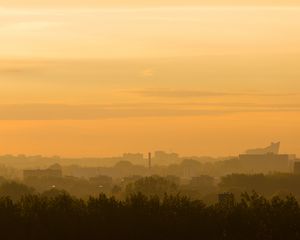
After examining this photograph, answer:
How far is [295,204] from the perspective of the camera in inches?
2464

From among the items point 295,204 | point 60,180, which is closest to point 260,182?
point 60,180

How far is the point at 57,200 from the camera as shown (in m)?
64.4

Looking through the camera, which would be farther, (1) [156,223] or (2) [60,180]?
(2) [60,180]

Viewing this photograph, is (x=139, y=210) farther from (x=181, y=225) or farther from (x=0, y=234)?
(x=0, y=234)

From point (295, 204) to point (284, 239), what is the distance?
328 centimetres

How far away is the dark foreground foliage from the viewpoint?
60.2 metres

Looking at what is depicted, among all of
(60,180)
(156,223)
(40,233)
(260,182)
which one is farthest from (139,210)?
(60,180)

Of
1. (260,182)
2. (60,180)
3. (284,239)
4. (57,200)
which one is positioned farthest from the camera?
(60,180)

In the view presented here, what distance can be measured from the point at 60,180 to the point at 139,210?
133350 millimetres

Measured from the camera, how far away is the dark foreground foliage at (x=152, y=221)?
60.2 m

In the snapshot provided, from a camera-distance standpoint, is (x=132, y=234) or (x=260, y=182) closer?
(x=132, y=234)

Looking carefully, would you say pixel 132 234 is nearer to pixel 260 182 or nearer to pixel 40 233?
pixel 40 233

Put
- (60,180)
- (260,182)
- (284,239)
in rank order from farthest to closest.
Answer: (60,180) → (260,182) → (284,239)

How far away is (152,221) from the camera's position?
200ft
